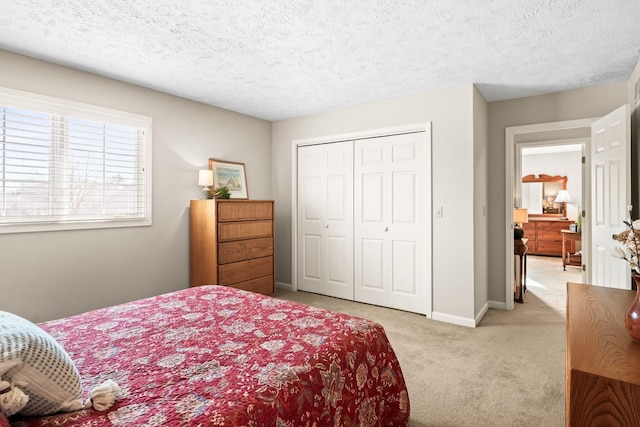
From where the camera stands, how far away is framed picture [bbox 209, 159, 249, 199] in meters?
4.09

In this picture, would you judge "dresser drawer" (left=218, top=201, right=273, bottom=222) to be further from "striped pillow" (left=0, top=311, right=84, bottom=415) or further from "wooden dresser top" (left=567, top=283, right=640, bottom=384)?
"wooden dresser top" (left=567, top=283, right=640, bottom=384)

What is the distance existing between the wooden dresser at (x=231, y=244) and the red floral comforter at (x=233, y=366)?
151 centimetres

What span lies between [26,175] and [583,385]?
11.9 feet

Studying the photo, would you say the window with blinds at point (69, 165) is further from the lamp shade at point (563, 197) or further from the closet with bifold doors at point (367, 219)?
the lamp shade at point (563, 197)

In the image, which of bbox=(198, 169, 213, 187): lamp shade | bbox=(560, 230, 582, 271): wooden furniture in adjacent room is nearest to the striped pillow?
bbox=(198, 169, 213, 187): lamp shade

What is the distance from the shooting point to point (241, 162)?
4465mm

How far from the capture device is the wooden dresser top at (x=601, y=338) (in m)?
1.01

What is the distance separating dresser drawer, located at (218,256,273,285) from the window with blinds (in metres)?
0.95

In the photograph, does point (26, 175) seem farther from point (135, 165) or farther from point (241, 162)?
point (241, 162)

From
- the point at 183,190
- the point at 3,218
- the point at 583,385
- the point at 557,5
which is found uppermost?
the point at 557,5

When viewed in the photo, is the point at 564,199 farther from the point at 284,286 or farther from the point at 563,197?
the point at 284,286

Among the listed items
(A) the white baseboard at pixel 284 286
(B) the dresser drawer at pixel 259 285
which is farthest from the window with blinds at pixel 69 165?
(A) the white baseboard at pixel 284 286

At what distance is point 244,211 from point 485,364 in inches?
109

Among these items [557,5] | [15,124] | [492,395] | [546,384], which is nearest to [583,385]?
[492,395]
